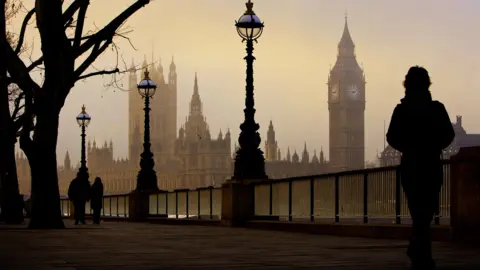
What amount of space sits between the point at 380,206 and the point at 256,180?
23.6 ft

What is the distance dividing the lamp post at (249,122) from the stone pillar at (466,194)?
1094 centimetres

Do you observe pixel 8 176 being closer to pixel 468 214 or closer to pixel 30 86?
pixel 30 86

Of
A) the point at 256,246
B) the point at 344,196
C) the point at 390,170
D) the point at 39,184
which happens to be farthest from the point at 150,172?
the point at 256,246

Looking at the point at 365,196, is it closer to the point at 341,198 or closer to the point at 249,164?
the point at 341,198

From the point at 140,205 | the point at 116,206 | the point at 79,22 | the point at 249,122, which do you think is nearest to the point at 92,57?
the point at 79,22

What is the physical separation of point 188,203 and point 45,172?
39.5 ft

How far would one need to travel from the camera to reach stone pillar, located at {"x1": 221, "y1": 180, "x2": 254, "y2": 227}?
24359 mm

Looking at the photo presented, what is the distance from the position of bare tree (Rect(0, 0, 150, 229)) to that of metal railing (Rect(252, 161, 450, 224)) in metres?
4.81

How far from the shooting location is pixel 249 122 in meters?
24.1

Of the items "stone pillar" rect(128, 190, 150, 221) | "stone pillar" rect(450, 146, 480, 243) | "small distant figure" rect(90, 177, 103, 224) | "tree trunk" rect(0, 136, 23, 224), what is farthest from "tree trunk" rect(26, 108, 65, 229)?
"stone pillar" rect(128, 190, 150, 221)

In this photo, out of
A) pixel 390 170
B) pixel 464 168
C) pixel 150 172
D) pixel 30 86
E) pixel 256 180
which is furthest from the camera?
pixel 150 172

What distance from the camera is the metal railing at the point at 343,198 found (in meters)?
16.4

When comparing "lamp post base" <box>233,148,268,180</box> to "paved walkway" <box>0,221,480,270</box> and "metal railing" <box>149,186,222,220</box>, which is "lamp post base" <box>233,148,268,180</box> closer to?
"metal railing" <box>149,186,222,220</box>

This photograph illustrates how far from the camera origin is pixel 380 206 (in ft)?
57.3
